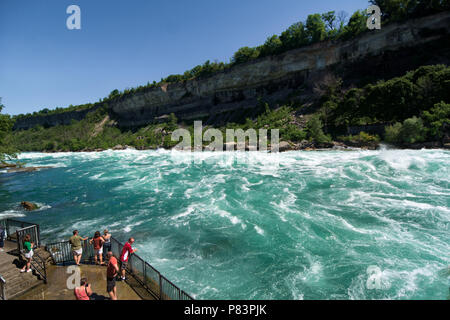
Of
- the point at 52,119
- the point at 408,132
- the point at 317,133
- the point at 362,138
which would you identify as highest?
the point at 52,119

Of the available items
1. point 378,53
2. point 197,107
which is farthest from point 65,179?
point 378,53

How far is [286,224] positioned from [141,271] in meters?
7.40

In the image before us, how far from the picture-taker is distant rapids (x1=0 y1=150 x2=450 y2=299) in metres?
6.96

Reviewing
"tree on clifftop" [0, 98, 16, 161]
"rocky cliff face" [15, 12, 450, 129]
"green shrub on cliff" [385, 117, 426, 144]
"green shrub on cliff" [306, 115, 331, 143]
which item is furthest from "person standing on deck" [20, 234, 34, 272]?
"rocky cliff face" [15, 12, 450, 129]

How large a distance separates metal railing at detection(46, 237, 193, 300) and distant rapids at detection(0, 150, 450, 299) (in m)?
1.27

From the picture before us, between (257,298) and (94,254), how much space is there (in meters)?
6.52

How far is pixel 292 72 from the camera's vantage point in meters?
59.4

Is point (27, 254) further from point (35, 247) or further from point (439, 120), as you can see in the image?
point (439, 120)

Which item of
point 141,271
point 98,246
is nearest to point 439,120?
point 141,271

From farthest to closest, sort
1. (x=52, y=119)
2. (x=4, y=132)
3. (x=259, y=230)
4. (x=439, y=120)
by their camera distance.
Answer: (x=52, y=119)
(x=4, y=132)
(x=439, y=120)
(x=259, y=230)

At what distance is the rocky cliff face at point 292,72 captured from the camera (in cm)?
4093

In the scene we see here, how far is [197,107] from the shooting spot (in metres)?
77.6

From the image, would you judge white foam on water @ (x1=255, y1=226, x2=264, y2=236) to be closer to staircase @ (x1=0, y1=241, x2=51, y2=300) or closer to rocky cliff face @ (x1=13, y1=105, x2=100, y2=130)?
staircase @ (x1=0, y1=241, x2=51, y2=300)
